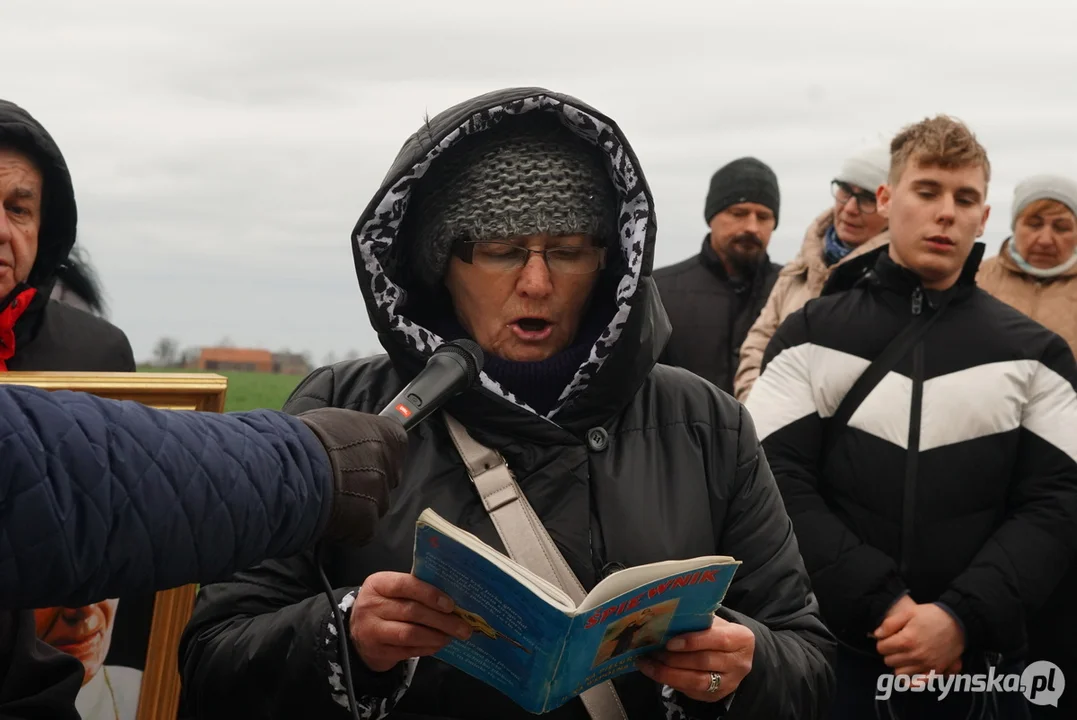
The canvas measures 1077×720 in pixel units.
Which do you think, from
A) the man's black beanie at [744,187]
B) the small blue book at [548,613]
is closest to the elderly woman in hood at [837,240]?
the man's black beanie at [744,187]

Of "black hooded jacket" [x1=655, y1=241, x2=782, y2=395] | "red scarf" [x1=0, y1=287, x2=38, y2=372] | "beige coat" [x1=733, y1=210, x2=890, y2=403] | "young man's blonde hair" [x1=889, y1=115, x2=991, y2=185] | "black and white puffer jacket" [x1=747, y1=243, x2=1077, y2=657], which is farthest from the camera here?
"black hooded jacket" [x1=655, y1=241, x2=782, y2=395]

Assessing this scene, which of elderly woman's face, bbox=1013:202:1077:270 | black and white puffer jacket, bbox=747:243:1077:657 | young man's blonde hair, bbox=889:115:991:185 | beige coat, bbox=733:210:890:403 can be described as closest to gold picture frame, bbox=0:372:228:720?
black and white puffer jacket, bbox=747:243:1077:657

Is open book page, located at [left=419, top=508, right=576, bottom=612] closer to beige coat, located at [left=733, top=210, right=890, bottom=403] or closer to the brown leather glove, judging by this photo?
the brown leather glove

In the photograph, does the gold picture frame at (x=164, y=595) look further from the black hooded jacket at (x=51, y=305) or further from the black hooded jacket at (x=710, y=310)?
the black hooded jacket at (x=710, y=310)

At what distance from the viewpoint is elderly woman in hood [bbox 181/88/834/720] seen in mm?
2227

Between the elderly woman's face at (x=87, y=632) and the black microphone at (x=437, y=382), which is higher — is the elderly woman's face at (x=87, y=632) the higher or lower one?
the lower one

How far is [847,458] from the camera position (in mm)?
3959

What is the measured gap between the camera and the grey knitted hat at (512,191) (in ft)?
8.54

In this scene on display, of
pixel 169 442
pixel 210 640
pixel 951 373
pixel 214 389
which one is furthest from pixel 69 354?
pixel 951 373

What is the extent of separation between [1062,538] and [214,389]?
2.75 metres

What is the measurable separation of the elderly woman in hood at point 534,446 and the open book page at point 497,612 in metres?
0.10

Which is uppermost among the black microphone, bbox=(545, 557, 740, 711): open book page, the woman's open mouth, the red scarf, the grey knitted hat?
the grey knitted hat

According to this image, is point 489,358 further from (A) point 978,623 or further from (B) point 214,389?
(A) point 978,623

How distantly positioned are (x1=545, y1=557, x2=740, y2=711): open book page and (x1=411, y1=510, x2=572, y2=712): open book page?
34 millimetres
